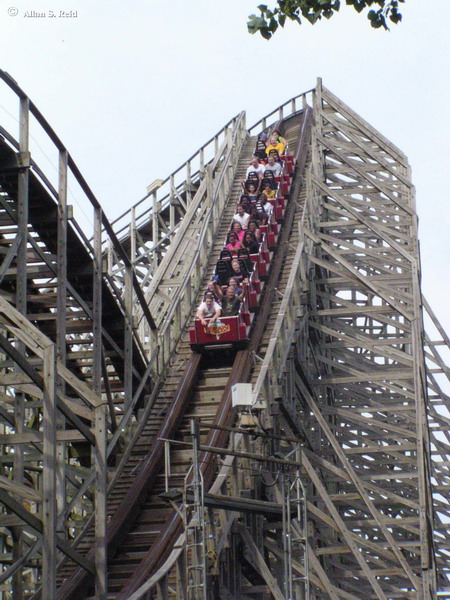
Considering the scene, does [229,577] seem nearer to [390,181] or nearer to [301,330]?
[301,330]

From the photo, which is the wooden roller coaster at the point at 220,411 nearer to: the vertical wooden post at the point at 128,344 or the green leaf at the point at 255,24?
the vertical wooden post at the point at 128,344

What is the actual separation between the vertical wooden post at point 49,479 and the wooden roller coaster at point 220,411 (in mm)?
22

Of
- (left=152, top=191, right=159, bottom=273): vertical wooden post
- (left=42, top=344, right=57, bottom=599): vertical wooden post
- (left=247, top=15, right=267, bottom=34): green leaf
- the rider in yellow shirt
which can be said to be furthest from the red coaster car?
(left=247, top=15, right=267, bottom=34): green leaf

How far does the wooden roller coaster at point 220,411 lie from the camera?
602 inches

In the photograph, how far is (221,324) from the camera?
21.3 meters

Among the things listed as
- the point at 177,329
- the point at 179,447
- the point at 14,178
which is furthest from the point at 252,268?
the point at 14,178

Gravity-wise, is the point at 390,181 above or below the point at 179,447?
above

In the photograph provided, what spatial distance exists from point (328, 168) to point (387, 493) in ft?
27.8

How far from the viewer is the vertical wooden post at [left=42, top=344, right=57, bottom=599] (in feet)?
43.9

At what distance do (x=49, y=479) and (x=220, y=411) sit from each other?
230 inches

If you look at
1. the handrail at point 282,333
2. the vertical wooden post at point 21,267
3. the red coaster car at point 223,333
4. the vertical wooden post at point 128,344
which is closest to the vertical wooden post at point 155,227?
the handrail at point 282,333

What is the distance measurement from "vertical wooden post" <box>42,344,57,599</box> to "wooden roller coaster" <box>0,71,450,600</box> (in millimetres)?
22

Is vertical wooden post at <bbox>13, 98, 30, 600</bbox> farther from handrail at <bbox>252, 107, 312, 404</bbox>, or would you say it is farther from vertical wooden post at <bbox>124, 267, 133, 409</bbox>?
vertical wooden post at <bbox>124, 267, 133, 409</bbox>

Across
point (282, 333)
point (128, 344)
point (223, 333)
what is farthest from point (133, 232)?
point (282, 333)
